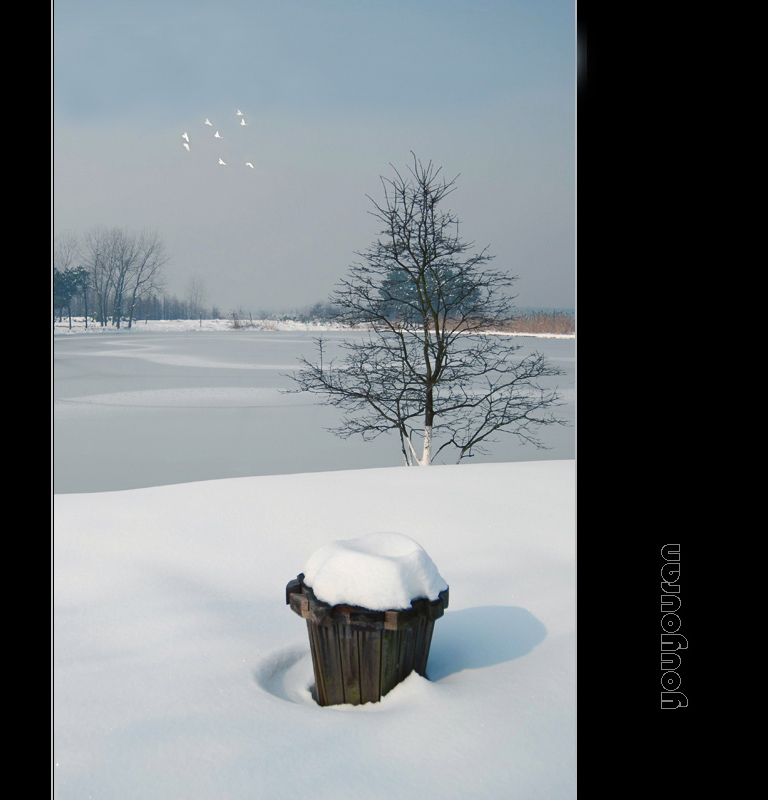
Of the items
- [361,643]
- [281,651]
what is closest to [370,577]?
[361,643]

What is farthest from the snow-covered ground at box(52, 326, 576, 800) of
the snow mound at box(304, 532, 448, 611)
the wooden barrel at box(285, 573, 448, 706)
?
the snow mound at box(304, 532, 448, 611)

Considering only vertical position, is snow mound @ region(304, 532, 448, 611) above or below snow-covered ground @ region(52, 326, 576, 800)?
above

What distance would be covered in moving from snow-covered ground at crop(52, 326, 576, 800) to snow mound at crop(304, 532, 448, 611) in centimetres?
43

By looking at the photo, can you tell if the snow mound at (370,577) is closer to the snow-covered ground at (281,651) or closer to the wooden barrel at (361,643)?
the wooden barrel at (361,643)

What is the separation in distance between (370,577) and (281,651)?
1.03 m

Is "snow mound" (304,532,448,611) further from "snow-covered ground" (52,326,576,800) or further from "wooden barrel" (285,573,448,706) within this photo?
"snow-covered ground" (52,326,576,800)

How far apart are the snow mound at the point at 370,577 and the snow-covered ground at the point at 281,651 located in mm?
426

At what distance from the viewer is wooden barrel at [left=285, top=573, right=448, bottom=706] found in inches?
104

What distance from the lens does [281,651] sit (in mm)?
3369

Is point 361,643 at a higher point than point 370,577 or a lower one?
lower

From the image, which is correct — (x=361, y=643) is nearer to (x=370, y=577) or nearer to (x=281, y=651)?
(x=370, y=577)

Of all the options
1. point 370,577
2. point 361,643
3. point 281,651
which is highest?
point 370,577
